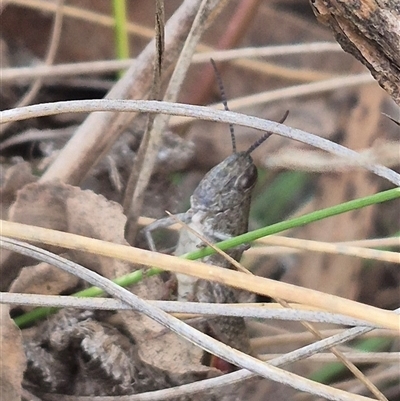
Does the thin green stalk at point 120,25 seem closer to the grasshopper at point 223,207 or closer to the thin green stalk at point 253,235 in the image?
the grasshopper at point 223,207

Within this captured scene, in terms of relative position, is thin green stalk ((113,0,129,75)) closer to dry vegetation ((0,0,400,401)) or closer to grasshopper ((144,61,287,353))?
dry vegetation ((0,0,400,401))

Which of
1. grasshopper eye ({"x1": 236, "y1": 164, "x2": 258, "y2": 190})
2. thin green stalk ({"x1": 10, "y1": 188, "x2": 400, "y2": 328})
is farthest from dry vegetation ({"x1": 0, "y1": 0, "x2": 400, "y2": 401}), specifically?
grasshopper eye ({"x1": 236, "y1": 164, "x2": 258, "y2": 190})

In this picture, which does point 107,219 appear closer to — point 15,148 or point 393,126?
point 15,148

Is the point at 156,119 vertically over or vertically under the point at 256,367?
over

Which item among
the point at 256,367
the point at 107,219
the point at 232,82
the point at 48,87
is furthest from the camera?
the point at 232,82

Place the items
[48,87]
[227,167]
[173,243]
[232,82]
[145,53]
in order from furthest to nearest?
[232,82], [48,87], [173,243], [227,167], [145,53]

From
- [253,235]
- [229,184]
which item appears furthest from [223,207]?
[253,235]

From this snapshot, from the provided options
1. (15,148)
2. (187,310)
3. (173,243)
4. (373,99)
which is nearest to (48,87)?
(15,148)
